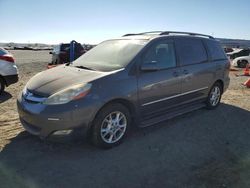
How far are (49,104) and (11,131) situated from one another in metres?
1.64

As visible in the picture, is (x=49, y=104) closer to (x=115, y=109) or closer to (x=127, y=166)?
(x=115, y=109)

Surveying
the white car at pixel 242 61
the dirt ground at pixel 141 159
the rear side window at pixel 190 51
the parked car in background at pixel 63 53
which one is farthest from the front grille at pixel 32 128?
the white car at pixel 242 61

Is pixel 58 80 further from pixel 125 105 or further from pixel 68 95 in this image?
pixel 125 105

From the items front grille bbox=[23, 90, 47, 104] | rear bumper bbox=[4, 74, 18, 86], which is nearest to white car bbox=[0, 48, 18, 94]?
rear bumper bbox=[4, 74, 18, 86]

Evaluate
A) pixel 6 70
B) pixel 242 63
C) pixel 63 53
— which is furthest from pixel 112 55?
pixel 242 63

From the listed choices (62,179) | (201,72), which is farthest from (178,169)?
(201,72)

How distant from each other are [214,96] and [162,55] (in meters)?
2.40

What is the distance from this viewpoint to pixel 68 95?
14.2 ft

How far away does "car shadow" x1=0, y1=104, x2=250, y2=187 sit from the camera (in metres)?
3.82

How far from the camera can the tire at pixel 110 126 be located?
15.0ft

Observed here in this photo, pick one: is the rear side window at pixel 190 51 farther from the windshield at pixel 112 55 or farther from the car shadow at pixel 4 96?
the car shadow at pixel 4 96

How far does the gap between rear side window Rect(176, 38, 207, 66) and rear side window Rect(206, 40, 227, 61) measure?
30 cm

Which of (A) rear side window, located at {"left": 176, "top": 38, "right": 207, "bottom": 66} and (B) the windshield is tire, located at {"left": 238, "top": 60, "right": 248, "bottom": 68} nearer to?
(A) rear side window, located at {"left": 176, "top": 38, "right": 207, "bottom": 66}

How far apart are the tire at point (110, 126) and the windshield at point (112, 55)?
2.37ft
